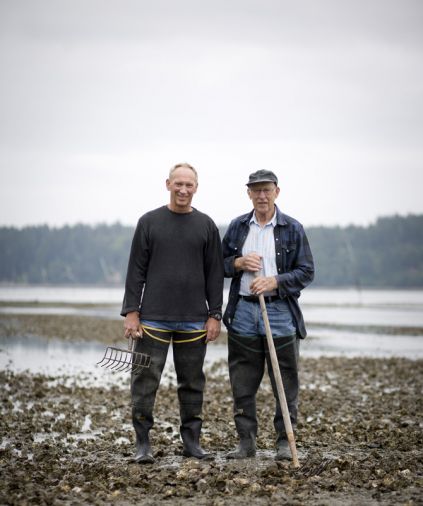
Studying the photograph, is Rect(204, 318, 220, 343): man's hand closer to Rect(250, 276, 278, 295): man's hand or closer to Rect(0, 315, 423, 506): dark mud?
Rect(250, 276, 278, 295): man's hand

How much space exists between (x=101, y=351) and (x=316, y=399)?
1098 cm

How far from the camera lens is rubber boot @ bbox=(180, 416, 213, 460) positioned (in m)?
7.41

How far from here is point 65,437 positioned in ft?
29.5

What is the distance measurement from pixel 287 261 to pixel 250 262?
448 mm

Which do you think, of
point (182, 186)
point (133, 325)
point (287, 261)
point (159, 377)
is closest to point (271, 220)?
point (287, 261)

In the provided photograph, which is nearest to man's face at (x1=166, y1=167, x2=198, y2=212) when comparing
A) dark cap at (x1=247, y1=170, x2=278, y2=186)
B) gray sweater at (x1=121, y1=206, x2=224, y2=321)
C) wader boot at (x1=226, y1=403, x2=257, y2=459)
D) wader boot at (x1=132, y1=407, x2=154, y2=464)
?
gray sweater at (x1=121, y1=206, x2=224, y2=321)

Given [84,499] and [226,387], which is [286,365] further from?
[226,387]

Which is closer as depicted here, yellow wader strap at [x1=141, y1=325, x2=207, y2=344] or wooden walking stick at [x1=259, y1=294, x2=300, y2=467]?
wooden walking stick at [x1=259, y1=294, x2=300, y2=467]

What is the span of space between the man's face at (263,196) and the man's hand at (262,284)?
70 cm

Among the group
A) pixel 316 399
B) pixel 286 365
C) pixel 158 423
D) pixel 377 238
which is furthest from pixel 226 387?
pixel 377 238

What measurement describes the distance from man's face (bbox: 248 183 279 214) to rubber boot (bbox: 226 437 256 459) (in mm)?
2274

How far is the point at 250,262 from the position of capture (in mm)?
7301

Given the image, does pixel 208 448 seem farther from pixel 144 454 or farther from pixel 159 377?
pixel 159 377

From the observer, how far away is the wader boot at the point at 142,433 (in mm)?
7281
